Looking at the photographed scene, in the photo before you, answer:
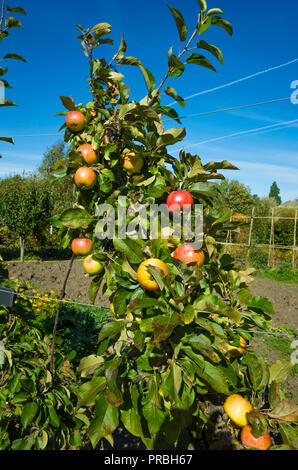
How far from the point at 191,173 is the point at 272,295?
7290mm

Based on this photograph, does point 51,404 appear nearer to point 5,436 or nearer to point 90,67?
point 5,436

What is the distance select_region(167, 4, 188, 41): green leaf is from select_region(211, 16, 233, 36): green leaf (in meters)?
0.10

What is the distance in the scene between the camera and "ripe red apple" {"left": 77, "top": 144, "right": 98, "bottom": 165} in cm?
119

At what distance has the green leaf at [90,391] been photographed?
974 mm

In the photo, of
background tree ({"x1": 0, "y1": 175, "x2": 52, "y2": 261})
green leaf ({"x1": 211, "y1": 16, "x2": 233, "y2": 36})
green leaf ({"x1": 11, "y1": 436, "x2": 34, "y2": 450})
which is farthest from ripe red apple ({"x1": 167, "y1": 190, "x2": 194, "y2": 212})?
background tree ({"x1": 0, "y1": 175, "x2": 52, "y2": 261})

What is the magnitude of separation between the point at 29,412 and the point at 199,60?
1.54 metres

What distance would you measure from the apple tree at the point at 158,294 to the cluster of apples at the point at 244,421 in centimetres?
3

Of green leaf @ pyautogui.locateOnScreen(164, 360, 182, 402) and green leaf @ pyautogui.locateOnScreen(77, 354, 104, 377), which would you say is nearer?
green leaf @ pyautogui.locateOnScreen(164, 360, 182, 402)

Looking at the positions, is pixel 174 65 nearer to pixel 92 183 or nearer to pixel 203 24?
pixel 203 24

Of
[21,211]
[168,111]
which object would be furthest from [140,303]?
[21,211]

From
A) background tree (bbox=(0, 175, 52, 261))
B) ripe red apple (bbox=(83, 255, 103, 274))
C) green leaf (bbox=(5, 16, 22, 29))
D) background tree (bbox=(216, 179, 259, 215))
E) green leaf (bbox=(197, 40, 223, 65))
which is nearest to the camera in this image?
green leaf (bbox=(197, 40, 223, 65))

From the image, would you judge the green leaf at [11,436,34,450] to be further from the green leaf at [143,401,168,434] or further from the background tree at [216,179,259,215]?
the background tree at [216,179,259,215]

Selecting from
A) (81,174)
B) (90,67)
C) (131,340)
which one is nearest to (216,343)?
(131,340)
